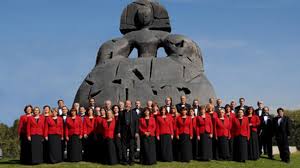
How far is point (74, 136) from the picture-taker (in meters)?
13.7

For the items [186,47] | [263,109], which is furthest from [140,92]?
[263,109]

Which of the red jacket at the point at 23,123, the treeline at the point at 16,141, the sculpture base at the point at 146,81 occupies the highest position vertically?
the sculpture base at the point at 146,81

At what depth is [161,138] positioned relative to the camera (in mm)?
13789

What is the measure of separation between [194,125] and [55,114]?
383 cm

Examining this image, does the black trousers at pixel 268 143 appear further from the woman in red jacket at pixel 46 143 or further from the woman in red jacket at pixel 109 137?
the woman in red jacket at pixel 46 143

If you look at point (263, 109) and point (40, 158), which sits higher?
point (263, 109)

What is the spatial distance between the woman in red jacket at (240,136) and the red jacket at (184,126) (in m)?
1.41

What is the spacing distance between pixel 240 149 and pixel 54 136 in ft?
17.0

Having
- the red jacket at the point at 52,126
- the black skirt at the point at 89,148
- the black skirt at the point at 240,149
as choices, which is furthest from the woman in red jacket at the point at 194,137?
the red jacket at the point at 52,126

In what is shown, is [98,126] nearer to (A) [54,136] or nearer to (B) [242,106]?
(A) [54,136]

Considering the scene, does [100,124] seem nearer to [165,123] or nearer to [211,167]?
[165,123]

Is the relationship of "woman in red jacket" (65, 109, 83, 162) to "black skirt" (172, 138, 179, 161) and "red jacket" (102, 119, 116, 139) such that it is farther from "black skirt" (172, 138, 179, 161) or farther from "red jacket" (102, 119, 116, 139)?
"black skirt" (172, 138, 179, 161)

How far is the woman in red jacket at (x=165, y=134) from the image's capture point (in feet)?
44.9

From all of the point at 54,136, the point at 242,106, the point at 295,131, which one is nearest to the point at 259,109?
the point at 242,106
